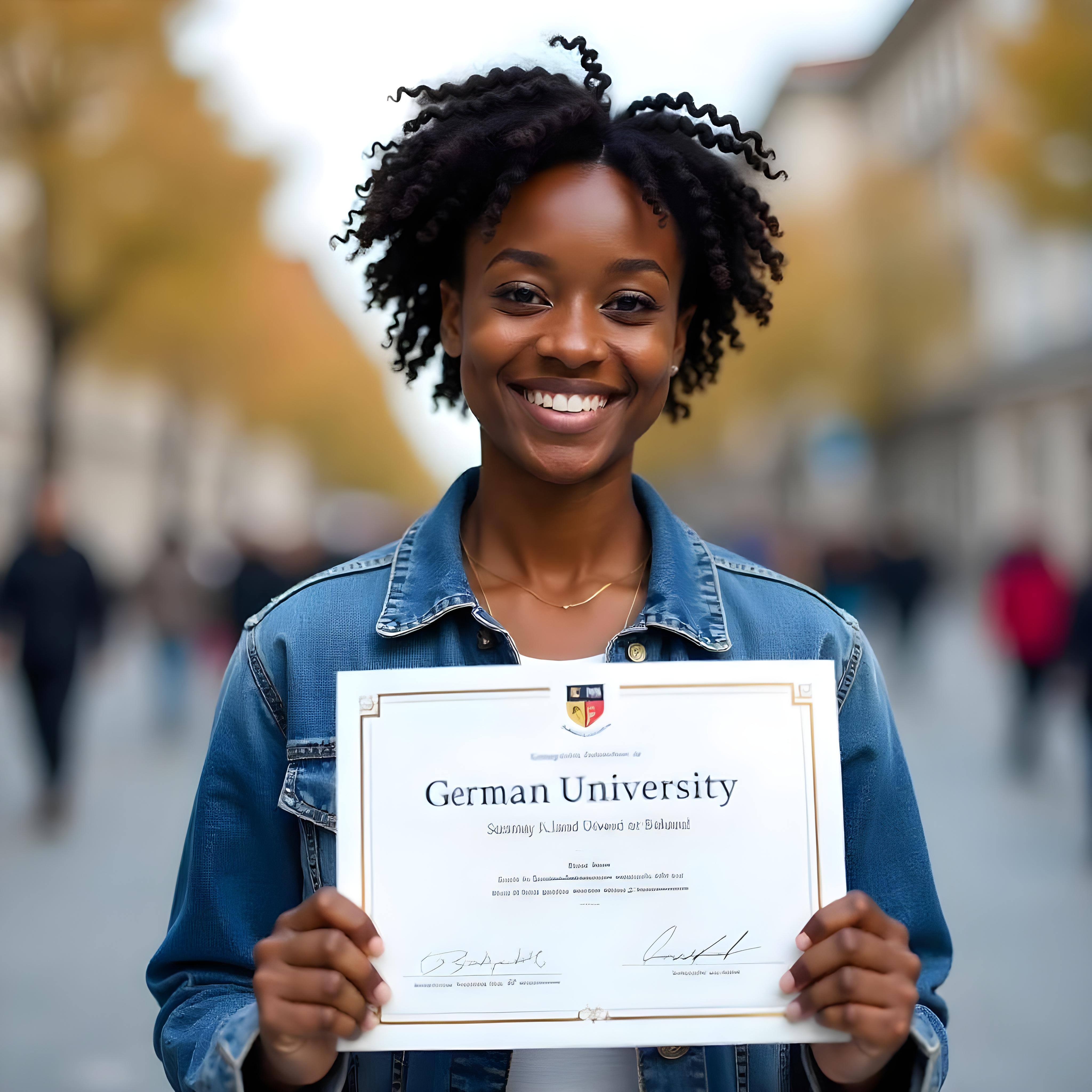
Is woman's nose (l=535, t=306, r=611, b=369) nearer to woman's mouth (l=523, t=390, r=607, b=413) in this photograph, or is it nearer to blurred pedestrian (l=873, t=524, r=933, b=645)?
woman's mouth (l=523, t=390, r=607, b=413)

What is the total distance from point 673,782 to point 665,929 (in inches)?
7.4

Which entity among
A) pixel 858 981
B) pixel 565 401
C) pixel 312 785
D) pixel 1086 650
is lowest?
pixel 858 981

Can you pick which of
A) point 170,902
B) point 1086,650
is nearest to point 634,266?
point 170,902

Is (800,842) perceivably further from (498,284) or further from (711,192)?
(711,192)

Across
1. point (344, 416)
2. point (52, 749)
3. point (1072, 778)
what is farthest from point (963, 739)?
point (344, 416)

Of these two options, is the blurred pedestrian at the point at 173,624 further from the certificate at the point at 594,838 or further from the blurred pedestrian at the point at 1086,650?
the certificate at the point at 594,838

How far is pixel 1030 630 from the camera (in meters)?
9.49

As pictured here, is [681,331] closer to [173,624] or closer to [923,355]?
[173,624]

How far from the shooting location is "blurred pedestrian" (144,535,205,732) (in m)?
12.1

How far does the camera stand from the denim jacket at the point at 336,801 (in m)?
1.81

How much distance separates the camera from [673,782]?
1.73 meters

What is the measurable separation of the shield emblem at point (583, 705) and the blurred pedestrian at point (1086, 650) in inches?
244

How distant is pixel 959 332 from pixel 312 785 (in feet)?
93.1
